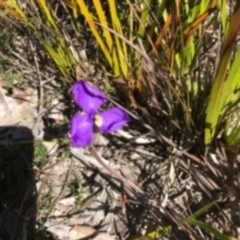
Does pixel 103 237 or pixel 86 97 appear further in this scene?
pixel 103 237

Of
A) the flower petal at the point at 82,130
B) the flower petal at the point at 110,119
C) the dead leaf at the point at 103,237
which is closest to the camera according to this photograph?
the flower petal at the point at 82,130

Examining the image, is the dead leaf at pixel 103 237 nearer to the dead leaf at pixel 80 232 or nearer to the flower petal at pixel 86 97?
the dead leaf at pixel 80 232

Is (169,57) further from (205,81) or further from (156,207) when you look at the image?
(156,207)

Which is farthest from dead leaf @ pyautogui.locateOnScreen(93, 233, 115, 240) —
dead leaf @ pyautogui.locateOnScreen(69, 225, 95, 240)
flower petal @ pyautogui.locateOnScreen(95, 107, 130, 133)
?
flower petal @ pyautogui.locateOnScreen(95, 107, 130, 133)

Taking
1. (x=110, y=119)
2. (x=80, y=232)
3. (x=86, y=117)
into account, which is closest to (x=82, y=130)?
(x=86, y=117)

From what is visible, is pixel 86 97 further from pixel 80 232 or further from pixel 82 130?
pixel 80 232

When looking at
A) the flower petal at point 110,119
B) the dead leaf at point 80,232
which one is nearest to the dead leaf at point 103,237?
the dead leaf at point 80,232

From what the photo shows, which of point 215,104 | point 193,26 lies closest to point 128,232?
point 215,104
